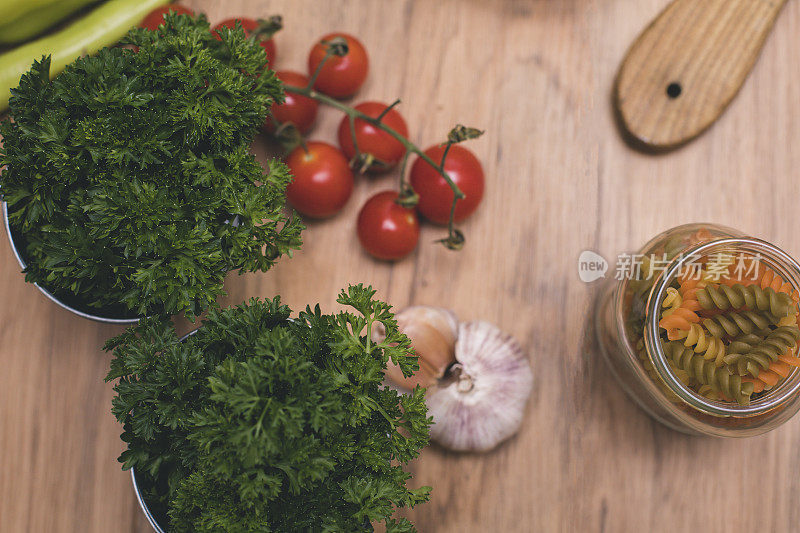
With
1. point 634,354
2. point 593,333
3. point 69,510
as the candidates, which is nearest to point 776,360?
point 634,354

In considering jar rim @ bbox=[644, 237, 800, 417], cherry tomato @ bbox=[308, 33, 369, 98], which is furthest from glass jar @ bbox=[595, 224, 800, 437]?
cherry tomato @ bbox=[308, 33, 369, 98]

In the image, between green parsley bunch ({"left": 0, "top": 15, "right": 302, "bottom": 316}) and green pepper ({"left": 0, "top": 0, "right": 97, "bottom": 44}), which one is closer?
green parsley bunch ({"left": 0, "top": 15, "right": 302, "bottom": 316})

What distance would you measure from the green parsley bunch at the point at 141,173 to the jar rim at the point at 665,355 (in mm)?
502

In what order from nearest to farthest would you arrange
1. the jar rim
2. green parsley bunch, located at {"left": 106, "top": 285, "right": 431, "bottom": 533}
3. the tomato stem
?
green parsley bunch, located at {"left": 106, "top": 285, "right": 431, "bottom": 533}
the jar rim
the tomato stem

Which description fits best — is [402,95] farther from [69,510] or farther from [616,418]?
[69,510]

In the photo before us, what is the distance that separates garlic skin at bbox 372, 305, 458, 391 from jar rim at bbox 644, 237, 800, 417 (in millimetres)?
290

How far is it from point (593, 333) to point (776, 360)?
0.91ft

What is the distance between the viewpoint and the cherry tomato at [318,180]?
89 centimetres

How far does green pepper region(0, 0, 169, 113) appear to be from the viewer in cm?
93

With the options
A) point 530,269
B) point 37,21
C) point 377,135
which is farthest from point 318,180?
point 37,21

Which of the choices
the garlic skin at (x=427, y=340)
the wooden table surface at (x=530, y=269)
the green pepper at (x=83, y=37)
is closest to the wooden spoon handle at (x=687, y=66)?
the wooden table surface at (x=530, y=269)

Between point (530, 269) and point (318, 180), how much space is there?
0.37 metres

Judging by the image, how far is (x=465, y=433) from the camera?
879mm

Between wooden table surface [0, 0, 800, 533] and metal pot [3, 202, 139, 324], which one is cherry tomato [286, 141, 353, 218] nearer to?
wooden table surface [0, 0, 800, 533]
